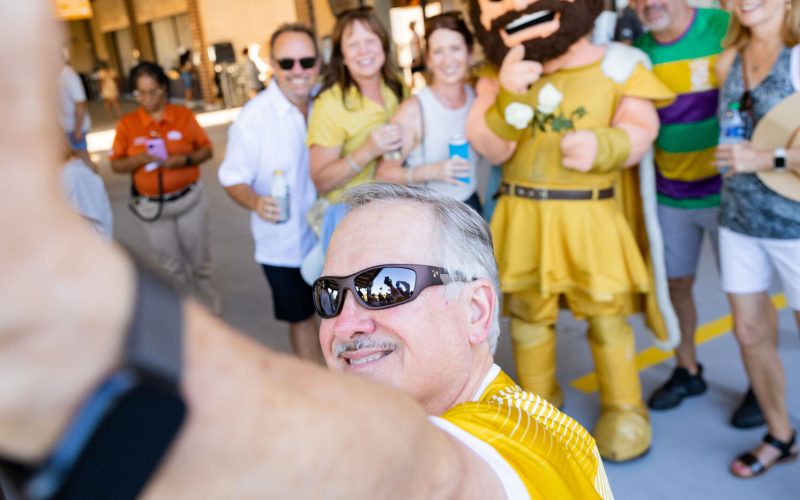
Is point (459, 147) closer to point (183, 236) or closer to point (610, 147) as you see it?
point (610, 147)

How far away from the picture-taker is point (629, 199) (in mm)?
2854

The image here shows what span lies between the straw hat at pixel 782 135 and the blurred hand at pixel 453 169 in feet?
3.32

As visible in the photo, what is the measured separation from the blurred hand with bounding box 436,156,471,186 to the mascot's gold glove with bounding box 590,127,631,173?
1.55ft

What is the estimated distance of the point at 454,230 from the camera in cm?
132

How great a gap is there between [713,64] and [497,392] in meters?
1.96

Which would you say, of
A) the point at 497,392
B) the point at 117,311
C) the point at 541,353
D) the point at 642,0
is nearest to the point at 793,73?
the point at 642,0

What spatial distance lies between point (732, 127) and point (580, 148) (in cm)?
52

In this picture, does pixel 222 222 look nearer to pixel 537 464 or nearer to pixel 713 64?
pixel 713 64

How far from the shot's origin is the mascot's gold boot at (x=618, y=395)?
2.64 meters

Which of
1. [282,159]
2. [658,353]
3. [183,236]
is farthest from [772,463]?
[183,236]

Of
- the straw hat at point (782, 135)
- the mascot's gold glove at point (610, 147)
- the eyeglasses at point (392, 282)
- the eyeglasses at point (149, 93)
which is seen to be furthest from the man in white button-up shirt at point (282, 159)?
the straw hat at point (782, 135)

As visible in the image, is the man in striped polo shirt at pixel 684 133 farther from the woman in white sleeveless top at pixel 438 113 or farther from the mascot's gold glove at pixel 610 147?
the woman in white sleeveless top at pixel 438 113

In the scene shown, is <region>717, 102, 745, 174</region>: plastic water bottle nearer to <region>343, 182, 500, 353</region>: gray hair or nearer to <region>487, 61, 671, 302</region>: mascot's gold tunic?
<region>487, 61, 671, 302</region>: mascot's gold tunic

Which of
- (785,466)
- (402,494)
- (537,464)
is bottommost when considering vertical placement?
(785,466)
